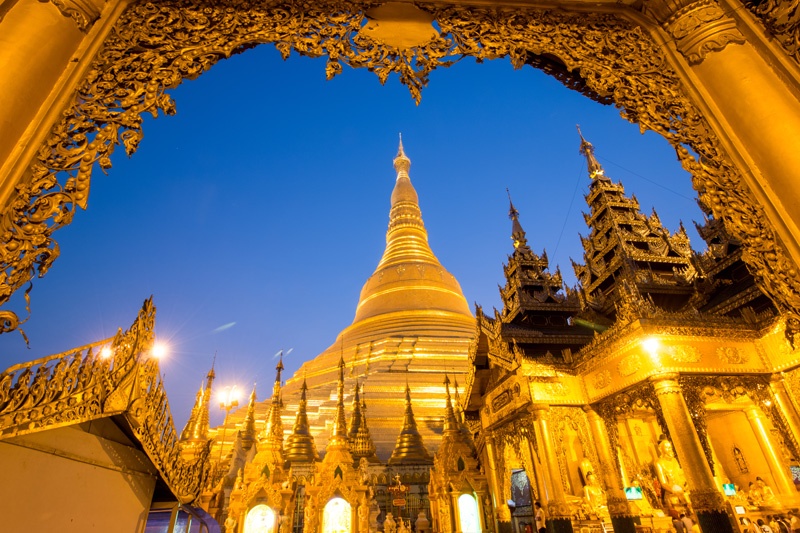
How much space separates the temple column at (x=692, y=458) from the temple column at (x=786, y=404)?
2039 mm

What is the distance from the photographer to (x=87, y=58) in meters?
2.94

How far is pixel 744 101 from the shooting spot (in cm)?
299

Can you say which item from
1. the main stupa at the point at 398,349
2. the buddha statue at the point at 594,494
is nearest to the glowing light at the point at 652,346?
the buddha statue at the point at 594,494

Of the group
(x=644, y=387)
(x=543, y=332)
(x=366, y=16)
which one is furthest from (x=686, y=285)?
(x=366, y=16)

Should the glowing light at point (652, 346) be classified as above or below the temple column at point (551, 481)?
above

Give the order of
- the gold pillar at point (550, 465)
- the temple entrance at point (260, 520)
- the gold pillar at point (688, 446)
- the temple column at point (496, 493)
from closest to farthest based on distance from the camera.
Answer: the gold pillar at point (688, 446)
the gold pillar at point (550, 465)
the temple column at point (496, 493)
the temple entrance at point (260, 520)

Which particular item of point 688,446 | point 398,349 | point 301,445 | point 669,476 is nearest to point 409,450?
point 301,445

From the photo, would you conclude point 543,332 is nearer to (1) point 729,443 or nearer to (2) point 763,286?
(1) point 729,443

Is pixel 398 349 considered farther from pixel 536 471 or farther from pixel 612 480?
pixel 612 480

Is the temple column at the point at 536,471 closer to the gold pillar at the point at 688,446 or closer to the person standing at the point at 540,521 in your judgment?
the person standing at the point at 540,521

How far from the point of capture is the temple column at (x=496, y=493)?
10258mm

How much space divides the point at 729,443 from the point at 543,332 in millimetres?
4816

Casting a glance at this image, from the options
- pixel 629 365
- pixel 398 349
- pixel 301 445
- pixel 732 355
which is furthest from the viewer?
pixel 398 349

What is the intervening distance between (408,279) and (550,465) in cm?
2233
